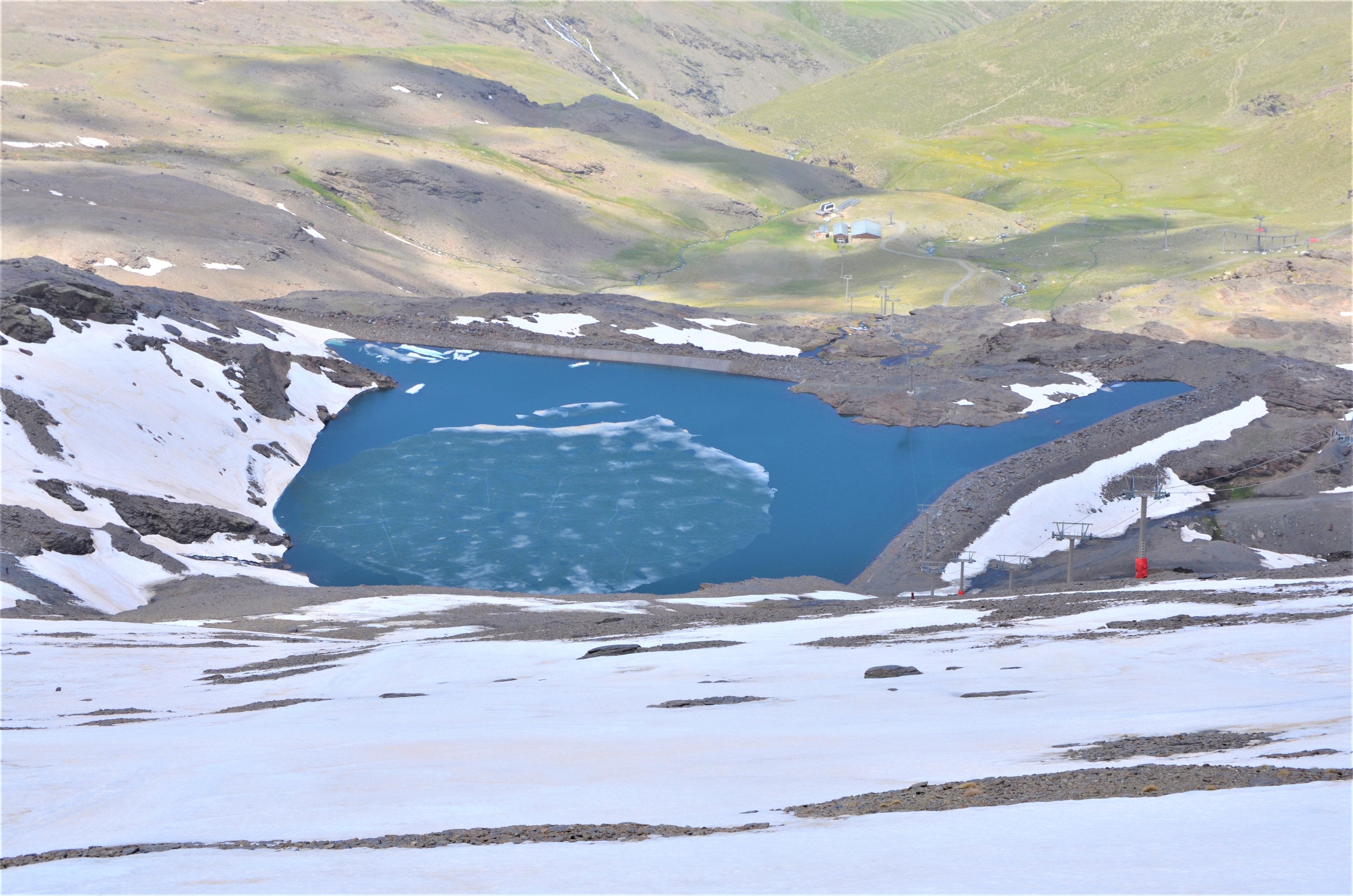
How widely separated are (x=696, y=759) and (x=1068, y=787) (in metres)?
3.49

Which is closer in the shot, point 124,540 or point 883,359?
point 124,540

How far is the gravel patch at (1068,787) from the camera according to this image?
801 cm

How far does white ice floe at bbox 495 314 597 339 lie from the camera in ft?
249

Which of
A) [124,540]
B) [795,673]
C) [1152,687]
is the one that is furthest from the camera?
[124,540]

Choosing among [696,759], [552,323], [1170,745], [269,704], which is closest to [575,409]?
[552,323]

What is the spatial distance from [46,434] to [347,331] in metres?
32.0

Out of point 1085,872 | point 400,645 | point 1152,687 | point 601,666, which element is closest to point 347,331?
point 400,645

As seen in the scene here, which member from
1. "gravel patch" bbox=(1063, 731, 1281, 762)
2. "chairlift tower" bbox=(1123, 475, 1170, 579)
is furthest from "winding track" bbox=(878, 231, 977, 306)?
"gravel patch" bbox=(1063, 731, 1281, 762)

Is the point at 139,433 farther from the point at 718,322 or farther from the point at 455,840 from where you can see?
the point at 718,322

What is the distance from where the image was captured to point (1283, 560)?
41750 millimetres

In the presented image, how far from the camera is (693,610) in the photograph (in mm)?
33719

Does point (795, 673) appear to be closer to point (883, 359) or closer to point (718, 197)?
point (883, 359)

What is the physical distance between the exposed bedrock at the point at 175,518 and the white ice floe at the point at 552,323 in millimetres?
32812

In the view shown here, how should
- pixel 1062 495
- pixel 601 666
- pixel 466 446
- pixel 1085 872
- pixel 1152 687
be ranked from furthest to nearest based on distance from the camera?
pixel 466 446, pixel 1062 495, pixel 601 666, pixel 1152 687, pixel 1085 872
